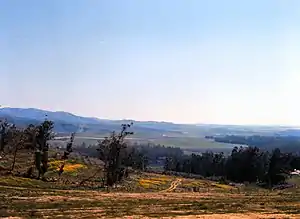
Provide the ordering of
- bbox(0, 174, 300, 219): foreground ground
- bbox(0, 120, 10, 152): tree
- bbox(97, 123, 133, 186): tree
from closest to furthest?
bbox(0, 174, 300, 219): foreground ground → bbox(97, 123, 133, 186): tree → bbox(0, 120, 10, 152): tree

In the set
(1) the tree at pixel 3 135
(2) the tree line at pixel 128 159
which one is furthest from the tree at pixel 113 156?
(1) the tree at pixel 3 135


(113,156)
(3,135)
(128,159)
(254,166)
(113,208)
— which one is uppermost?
(3,135)

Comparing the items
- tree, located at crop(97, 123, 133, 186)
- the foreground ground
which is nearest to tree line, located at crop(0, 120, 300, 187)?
tree, located at crop(97, 123, 133, 186)

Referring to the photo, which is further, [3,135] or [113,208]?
[3,135]

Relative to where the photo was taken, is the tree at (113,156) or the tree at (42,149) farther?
the tree at (42,149)

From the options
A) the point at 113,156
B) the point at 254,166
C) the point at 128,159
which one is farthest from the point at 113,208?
the point at 254,166

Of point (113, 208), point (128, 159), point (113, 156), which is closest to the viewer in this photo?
point (113, 208)

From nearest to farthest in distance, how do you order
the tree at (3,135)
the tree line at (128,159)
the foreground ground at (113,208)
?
the foreground ground at (113,208) → the tree line at (128,159) → the tree at (3,135)

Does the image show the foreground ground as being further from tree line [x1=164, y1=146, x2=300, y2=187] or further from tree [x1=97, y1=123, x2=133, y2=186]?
tree line [x1=164, y1=146, x2=300, y2=187]

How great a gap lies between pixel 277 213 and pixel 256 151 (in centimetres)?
10133

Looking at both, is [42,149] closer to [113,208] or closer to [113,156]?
[113,156]

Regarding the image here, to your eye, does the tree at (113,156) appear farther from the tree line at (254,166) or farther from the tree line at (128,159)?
the tree line at (254,166)

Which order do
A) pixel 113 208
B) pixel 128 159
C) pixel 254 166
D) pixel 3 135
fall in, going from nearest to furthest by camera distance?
pixel 113 208 < pixel 128 159 < pixel 3 135 < pixel 254 166

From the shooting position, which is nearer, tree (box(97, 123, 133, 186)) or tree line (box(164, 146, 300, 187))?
tree (box(97, 123, 133, 186))
